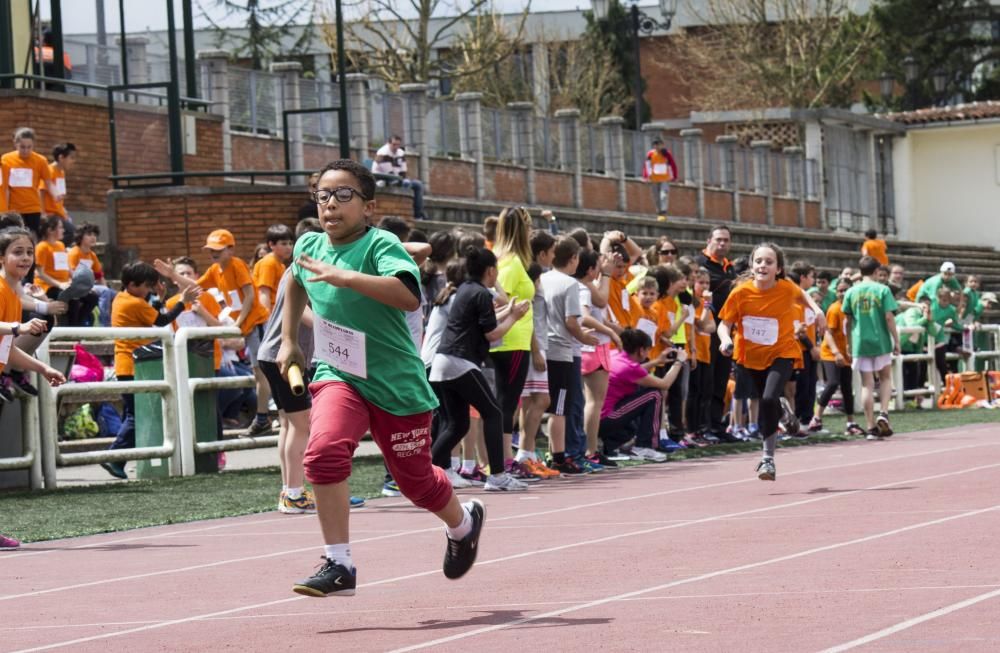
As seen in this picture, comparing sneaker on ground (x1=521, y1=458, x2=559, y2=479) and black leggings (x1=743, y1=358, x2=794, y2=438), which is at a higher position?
black leggings (x1=743, y1=358, x2=794, y2=438)

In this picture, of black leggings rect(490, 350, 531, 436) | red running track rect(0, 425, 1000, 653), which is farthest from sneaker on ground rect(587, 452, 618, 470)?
red running track rect(0, 425, 1000, 653)

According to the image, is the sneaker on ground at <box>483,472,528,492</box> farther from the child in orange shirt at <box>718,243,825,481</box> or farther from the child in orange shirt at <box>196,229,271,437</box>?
the child in orange shirt at <box>196,229,271,437</box>

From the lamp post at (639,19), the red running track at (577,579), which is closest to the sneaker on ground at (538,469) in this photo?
the red running track at (577,579)

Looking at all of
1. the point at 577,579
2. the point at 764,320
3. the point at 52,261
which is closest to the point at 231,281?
the point at 52,261

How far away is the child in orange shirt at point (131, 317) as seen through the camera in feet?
51.9

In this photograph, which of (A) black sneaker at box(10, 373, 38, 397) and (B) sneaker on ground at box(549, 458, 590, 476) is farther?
(B) sneaker on ground at box(549, 458, 590, 476)

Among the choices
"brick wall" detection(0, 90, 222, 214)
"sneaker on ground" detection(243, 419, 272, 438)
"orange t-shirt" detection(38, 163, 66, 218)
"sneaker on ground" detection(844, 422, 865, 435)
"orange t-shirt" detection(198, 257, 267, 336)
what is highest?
"brick wall" detection(0, 90, 222, 214)

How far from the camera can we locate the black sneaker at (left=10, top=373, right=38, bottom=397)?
14.0 metres

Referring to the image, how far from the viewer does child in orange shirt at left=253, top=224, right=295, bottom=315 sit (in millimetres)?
16266

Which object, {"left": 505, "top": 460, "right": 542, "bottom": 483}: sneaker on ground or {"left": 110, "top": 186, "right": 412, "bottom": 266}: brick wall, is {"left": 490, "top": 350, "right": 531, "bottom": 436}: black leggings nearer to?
{"left": 505, "top": 460, "right": 542, "bottom": 483}: sneaker on ground

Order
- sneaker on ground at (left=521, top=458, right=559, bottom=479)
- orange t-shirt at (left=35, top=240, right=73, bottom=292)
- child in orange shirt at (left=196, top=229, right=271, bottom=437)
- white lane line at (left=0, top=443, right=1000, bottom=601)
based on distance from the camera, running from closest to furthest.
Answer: white lane line at (left=0, top=443, right=1000, bottom=601) → sneaker on ground at (left=521, top=458, right=559, bottom=479) → child in orange shirt at (left=196, top=229, right=271, bottom=437) → orange t-shirt at (left=35, top=240, right=73, bottom=292)

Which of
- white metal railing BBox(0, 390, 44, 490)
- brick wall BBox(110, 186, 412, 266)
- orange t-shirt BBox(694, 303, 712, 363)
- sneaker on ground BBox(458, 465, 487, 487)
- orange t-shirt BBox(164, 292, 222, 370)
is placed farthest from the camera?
brick wall BBox(110, 186, 412, 266)

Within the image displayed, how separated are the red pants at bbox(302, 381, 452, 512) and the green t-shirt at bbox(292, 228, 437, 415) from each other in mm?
50

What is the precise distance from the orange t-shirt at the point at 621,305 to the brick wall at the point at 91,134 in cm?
900
